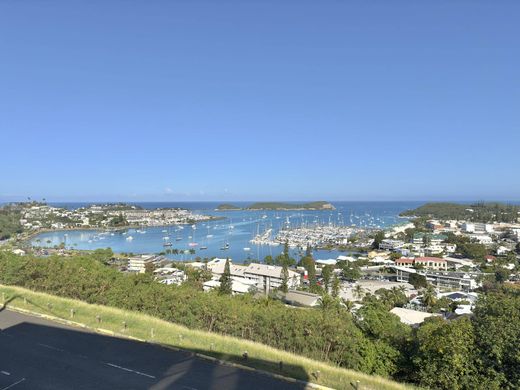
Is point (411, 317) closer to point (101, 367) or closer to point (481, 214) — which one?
point (101, 367)

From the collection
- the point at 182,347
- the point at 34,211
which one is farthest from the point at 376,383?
the point at 34,211

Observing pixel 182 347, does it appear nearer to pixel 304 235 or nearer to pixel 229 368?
pixel 229 368

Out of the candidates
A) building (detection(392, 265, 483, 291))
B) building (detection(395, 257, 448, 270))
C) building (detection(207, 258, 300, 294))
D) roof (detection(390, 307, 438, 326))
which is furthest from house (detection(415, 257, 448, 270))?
roof (detection(390, 307, 438, 326))

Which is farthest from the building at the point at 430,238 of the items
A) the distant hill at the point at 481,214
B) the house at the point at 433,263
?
the distant hill at the point at 481,214

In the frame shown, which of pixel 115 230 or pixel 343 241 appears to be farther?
pixel 115 230

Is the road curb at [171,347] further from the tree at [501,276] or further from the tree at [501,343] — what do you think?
the tree at [501,276]

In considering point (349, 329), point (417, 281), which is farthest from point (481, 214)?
point (349, 329)
